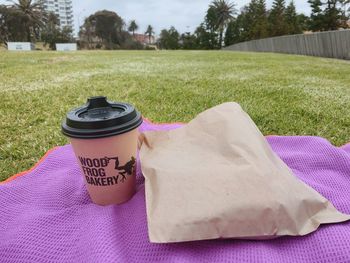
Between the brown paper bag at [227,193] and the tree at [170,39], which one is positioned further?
the tree at [170,39]

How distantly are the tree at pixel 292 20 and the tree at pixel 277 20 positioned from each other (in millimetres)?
447

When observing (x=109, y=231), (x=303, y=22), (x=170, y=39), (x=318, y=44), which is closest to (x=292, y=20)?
(x=303, y=22)

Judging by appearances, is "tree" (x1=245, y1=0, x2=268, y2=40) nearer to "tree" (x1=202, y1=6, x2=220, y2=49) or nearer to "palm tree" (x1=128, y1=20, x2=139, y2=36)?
"tree" (x1=202, y1=6, x2=220, y2=49)

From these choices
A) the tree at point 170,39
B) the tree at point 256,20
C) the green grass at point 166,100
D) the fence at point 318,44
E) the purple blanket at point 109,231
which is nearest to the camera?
the purple blanket at point 109,231

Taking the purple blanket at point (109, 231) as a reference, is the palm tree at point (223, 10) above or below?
above

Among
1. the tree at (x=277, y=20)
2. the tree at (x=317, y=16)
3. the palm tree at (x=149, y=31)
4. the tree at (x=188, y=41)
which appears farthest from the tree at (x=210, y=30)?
the palm tree at (x=149, y=31)

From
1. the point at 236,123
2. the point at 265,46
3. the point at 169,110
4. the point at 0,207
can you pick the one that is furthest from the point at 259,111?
the point at 265,46

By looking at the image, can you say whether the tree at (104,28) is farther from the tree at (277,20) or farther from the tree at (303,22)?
the tree at (303,22)

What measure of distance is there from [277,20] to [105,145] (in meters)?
36.0

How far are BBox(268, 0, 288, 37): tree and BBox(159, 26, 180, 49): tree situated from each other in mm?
13624

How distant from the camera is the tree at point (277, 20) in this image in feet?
106

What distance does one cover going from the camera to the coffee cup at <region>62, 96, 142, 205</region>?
4.04 ft

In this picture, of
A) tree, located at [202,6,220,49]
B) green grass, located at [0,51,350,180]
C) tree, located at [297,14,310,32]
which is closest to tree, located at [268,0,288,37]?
tree, located at [297,14,310,32]

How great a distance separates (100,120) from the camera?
1.22 meters
